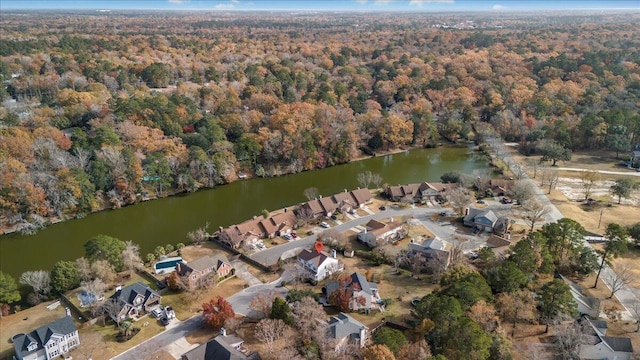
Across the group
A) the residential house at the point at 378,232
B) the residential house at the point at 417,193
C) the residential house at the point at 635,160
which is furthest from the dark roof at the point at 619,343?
the residential house at the point at 635,160

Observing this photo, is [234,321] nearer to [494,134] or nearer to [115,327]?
[115,327]

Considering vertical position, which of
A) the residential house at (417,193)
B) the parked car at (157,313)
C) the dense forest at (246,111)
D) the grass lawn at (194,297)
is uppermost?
the dense forest at (246,111)

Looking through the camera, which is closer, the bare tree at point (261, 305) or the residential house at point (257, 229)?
the bare tree at point (261, 305)

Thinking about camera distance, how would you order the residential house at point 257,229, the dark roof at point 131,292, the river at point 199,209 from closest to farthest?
the dark roof at point 131,292 → the residential house at point 257,229 → the river at point 199,209

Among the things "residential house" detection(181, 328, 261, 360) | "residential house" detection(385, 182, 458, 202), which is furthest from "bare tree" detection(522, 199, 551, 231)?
"residential house" detection(181, 328, 261, 360)

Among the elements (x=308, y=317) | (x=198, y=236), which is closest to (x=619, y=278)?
(x=308, y=317)

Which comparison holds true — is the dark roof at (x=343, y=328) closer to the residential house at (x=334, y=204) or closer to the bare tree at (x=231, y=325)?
the bare tree at (x=231, y=325)

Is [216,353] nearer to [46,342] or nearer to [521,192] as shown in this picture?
[46,342]
